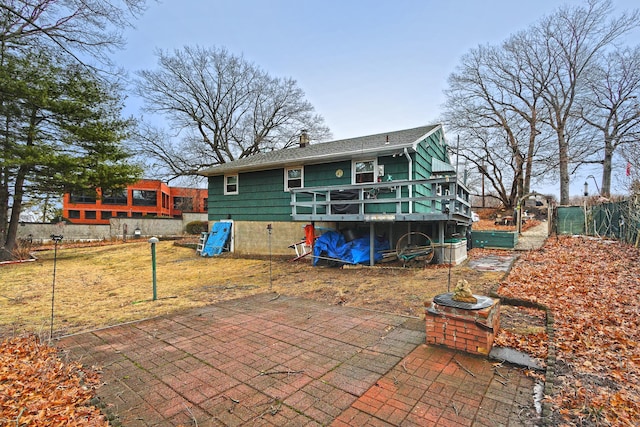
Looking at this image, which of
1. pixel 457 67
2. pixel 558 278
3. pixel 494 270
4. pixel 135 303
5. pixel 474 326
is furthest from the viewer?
pixel 457 67

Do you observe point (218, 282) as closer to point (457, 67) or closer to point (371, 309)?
point (371, 309)

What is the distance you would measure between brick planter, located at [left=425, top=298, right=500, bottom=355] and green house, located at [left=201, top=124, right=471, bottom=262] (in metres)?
4.15

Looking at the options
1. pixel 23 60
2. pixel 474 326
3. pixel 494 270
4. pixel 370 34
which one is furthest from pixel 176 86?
pixel 474 326

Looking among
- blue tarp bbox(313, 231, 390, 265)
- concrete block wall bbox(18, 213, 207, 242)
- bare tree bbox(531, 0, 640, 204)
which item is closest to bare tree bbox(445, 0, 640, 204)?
bare tree bbox(531, 0, 640, 204)

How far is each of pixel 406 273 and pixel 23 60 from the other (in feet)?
50.1

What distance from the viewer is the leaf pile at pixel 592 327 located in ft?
7.91

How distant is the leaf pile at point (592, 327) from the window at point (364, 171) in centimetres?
507

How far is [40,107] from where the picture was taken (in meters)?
11.6

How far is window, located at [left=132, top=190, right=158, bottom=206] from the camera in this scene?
35.4m

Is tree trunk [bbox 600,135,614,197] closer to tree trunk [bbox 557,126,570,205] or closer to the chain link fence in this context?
tree trunk [bbox 557,126,570,205]

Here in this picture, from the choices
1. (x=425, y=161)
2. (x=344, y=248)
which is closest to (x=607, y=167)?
(x=425, y=161)

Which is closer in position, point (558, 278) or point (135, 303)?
point (135, 303)

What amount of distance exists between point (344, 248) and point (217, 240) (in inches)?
265

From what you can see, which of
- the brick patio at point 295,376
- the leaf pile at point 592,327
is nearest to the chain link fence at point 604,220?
the leaf pile at point 592,327
